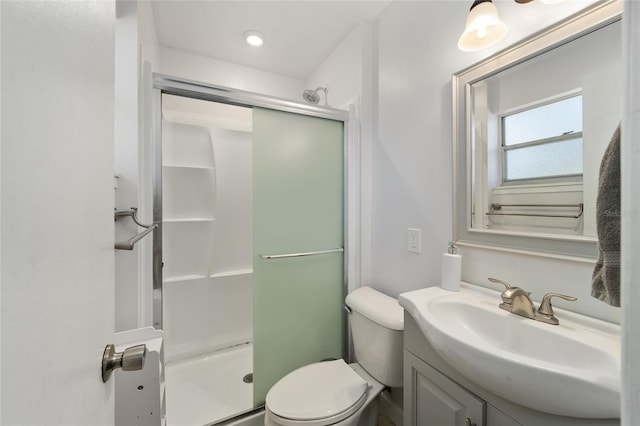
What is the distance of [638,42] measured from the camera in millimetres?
279

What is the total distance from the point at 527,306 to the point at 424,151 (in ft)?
2.51

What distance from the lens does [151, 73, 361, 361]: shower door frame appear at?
1.17 m

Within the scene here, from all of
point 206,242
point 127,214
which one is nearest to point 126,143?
point 127,214

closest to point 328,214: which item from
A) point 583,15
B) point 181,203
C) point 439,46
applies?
point 439,46

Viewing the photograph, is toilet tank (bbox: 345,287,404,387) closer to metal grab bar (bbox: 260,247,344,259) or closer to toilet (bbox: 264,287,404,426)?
toilet (bbox: 264,287,404,426)

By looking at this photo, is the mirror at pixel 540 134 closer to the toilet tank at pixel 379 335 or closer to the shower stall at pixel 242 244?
the toilet tank at pixel 379 335

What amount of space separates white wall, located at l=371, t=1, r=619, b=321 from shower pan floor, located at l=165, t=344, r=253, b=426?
3.68 ft

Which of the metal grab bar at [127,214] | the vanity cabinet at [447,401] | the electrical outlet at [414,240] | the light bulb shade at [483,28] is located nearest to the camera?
the vanity cabinet at [447,401]

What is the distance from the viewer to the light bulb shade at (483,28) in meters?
0.84

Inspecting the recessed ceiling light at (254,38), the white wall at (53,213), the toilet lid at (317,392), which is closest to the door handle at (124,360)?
the white wall at (53,213)

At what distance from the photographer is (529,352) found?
0.72 metres

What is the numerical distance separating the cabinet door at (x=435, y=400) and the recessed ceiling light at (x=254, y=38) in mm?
2011

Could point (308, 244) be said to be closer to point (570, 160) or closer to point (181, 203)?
point (181, 203)

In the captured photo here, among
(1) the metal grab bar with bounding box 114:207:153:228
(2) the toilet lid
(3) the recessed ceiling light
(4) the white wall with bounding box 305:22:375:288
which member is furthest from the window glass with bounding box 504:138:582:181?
(3) the recessed ceiling light
